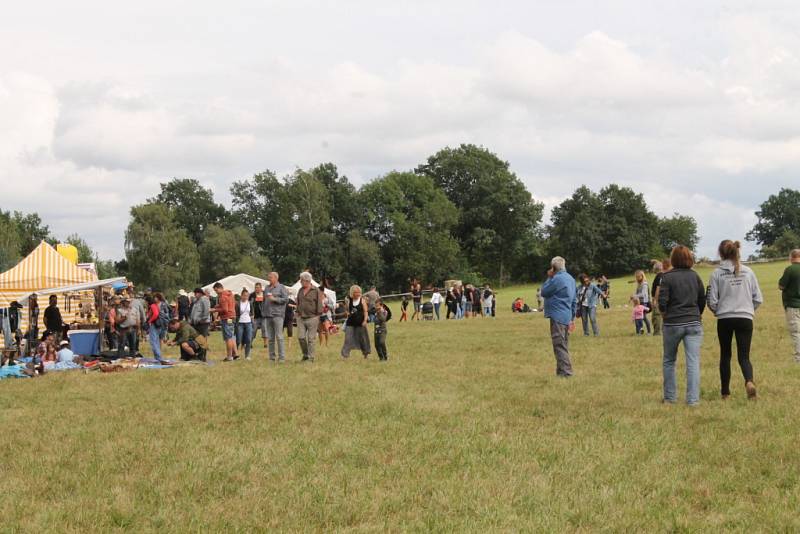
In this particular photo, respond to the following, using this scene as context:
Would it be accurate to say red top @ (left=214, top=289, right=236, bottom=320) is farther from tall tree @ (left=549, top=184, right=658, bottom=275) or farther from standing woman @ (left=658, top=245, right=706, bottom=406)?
tall tree @ (left=549, top=184, right=658, bottom=275)

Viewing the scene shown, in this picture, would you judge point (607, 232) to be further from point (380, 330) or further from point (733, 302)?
point (733, 302)

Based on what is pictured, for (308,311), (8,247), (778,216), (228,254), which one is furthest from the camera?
(778,216)

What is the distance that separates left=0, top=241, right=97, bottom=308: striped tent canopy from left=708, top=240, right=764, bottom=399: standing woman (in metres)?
22.3

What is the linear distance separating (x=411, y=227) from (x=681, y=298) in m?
69.4

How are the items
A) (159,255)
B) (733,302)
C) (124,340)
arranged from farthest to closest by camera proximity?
(159,255)
(124,340)
(733,302)

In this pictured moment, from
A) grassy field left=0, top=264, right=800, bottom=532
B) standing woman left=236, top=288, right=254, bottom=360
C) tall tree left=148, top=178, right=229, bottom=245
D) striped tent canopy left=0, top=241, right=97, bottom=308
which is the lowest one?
grassy field left=0, top=264, right=800, bottom=532

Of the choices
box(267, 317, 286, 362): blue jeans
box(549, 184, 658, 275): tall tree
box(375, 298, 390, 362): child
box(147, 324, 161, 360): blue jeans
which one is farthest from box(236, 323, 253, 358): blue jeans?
box(549, 184, 658, 275): tall tree

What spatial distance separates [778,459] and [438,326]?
22.3 m

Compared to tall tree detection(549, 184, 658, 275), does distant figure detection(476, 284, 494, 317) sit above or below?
below

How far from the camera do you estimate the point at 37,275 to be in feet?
91.2

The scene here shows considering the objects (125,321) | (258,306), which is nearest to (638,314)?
(258,306)

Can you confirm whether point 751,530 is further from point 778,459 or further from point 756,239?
point 756,239

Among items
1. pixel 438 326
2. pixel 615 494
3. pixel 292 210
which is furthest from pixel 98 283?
pixel 292 210

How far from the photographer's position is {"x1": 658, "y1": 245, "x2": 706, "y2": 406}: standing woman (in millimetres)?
9430
